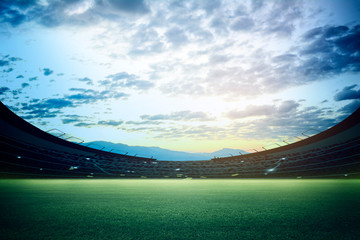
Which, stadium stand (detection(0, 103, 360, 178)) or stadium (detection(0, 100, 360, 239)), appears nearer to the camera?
stadium (detection(0, 100, 360, 239))

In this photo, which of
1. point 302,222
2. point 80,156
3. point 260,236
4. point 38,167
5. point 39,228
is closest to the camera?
point 260,236

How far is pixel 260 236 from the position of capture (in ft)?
5.10

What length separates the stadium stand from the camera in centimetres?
1994

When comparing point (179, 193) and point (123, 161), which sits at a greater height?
point (179, 193)

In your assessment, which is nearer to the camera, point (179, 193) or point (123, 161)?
point (179, 193)

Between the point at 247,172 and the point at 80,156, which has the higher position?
the point at 80,156

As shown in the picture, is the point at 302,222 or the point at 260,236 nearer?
the point at 260,236

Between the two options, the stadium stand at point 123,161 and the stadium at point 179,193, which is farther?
the stadium stand at point 123,161

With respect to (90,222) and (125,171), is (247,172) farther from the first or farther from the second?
(90,222)

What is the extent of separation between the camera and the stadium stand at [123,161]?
1994cm

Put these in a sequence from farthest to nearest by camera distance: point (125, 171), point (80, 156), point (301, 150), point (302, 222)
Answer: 1. point (125, 171)
2. point (80, 156)
3. point (301, 150)
4. point (302, 222)

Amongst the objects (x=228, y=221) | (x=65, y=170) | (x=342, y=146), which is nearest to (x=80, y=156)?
(x=65, y=170)

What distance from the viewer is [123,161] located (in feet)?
152

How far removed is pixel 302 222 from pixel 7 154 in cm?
2820
